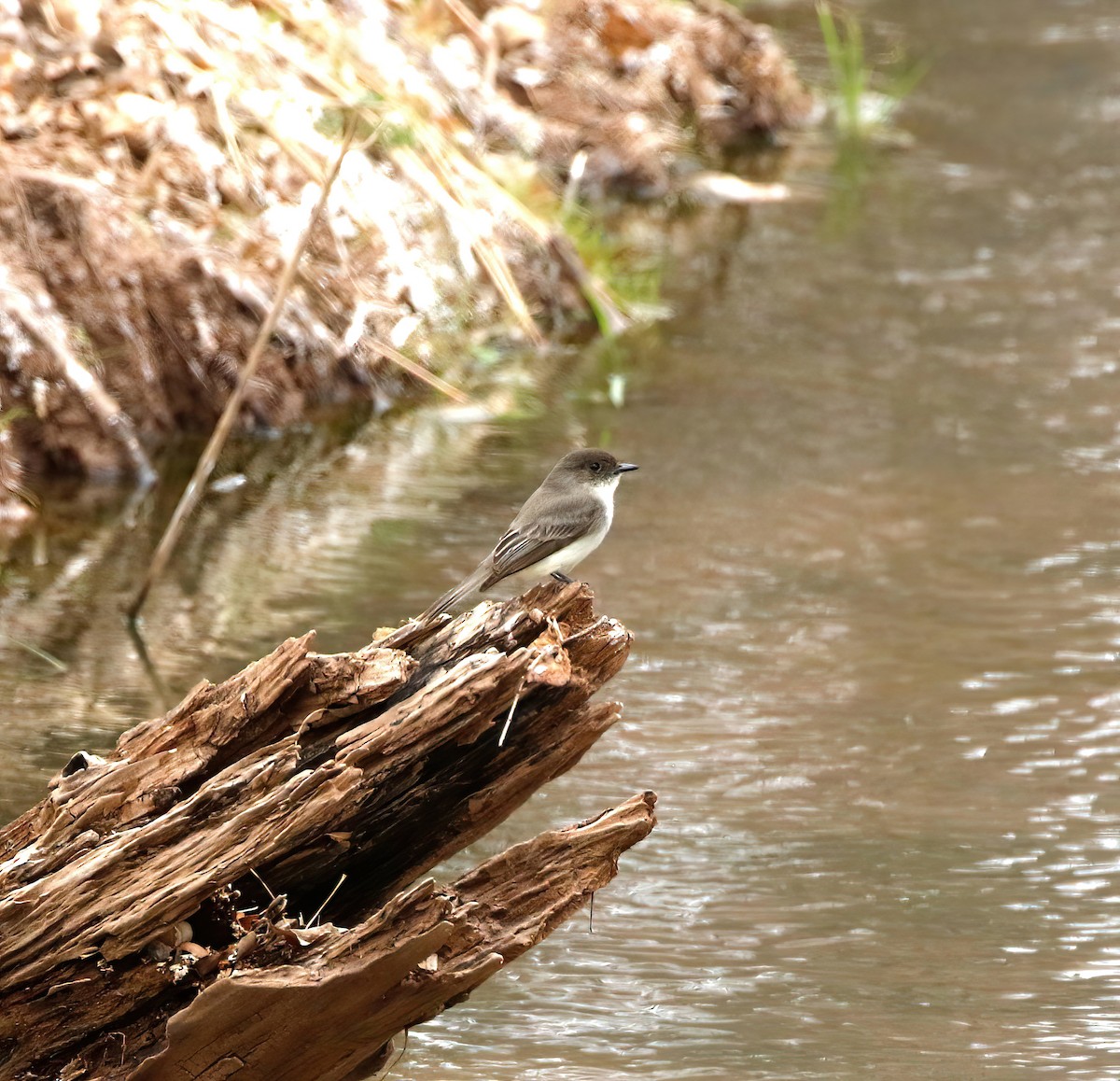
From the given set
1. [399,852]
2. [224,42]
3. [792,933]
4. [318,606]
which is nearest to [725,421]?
[318,606]

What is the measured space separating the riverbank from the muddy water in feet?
1.54

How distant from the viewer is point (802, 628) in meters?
6.75

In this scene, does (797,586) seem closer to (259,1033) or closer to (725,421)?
(725,421)

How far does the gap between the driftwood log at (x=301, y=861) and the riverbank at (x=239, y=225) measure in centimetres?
391

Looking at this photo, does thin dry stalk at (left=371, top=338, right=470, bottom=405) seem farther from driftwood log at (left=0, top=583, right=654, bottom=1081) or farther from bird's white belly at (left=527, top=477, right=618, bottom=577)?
driftwood log at (left=0, top=583, right=654, bottom=1081)

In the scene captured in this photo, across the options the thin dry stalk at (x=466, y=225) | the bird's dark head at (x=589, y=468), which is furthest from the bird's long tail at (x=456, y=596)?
the thin dry stalk at (x=466, y=225)

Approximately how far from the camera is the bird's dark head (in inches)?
195

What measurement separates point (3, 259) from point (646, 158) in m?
5.82

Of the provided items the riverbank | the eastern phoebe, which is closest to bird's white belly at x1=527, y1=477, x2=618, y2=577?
the eastern phoebe

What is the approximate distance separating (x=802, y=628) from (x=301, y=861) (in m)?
3.56

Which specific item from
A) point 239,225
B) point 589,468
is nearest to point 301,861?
point 589,468

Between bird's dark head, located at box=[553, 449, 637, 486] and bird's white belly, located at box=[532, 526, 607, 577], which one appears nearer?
bird's white belly, located at box=[532, 526, 607, 577]

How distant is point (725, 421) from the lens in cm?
886

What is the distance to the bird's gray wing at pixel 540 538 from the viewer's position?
4.71m
